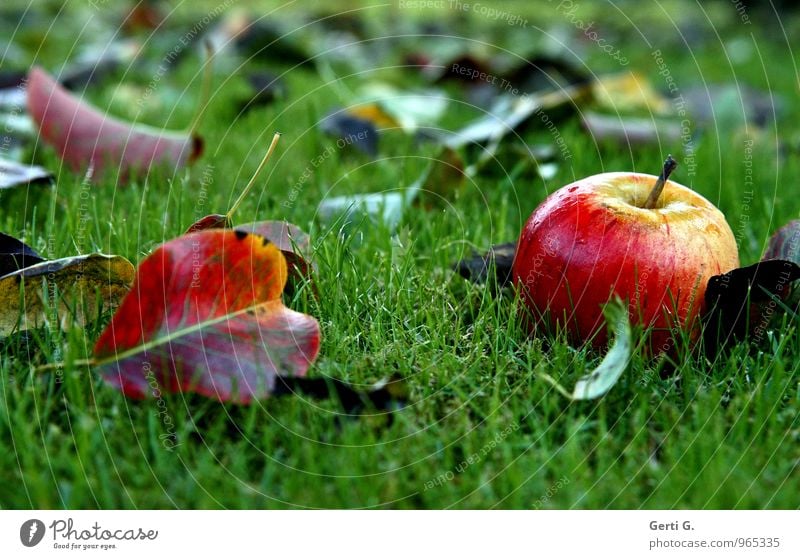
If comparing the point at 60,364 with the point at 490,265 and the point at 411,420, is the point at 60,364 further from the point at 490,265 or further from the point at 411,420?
the point at 490,265

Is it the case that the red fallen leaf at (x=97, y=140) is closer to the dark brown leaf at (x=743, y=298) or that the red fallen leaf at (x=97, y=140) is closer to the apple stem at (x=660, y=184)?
the apple stem at (x=660, y=184)

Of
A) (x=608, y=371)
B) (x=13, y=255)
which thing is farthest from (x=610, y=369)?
(x=13, y=255)

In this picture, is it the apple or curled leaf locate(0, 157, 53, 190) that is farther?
curled leaf locate(0, 157, 53, 190)

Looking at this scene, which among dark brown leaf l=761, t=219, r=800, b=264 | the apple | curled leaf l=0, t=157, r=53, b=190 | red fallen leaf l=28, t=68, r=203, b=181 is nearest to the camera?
the apple

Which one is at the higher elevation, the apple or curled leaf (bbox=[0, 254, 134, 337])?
the apple

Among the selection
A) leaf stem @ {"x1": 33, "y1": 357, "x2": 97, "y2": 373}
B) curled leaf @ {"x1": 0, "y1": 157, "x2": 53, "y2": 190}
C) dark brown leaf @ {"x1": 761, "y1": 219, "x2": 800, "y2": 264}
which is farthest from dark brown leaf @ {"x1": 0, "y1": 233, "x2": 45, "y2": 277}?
dark brown leaf @ {"x1": 761, "y1": 219, "x2": 800, "y2": 264}

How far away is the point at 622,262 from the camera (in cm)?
124

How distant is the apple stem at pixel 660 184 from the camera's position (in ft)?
4.33

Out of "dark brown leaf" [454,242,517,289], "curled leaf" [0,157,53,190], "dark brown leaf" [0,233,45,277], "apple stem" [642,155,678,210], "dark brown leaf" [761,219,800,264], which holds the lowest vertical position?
"curled leaf" [0,157,53,190]

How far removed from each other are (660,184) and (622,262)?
0.58ft
